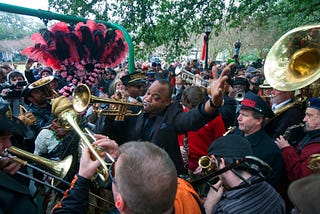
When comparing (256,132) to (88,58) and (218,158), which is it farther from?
(88,58)

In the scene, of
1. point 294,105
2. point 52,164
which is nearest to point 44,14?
point 52,164

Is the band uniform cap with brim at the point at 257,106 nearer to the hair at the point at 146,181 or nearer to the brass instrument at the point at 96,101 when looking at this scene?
the brass instrument at the point at 96,101

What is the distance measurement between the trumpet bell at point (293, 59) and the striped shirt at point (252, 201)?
1.97 metres

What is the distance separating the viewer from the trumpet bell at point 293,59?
353 centimetres

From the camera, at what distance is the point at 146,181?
1.28 m

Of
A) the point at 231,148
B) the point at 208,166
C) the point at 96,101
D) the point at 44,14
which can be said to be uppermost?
the point at 44,14

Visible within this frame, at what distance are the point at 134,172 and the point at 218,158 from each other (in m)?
1.02

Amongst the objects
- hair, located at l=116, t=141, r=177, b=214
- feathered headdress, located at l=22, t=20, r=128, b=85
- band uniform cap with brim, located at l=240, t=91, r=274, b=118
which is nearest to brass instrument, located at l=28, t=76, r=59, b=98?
feathered headdress, located at l=22, t=20, r=128, b=85

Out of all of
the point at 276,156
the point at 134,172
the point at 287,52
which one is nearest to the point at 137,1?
the point at 287,52

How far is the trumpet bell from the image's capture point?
3527 mm

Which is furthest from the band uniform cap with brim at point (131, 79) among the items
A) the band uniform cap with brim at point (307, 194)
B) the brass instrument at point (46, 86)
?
the band uniform cap with brim at point (307, 194)

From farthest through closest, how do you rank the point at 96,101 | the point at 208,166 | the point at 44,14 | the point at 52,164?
the point at 44,14
the point at 96,101
the point at 52,164
the point at 208,166

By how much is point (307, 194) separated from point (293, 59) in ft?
11.4

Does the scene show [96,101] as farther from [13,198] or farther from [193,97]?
[193,97]
